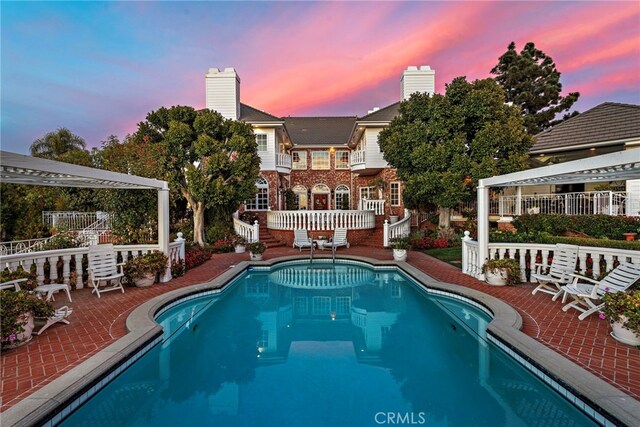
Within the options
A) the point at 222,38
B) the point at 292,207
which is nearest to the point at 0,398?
the point at 222,38

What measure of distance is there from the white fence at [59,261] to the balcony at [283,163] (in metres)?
12.3

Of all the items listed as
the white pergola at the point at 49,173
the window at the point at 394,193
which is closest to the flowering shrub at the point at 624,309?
the white pergola at the point at 49,173

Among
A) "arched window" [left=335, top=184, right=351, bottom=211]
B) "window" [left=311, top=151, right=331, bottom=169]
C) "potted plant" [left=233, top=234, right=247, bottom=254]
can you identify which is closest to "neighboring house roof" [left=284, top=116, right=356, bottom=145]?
"window" [left=311, top=151, right=331, bottom=169]

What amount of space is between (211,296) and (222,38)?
11.6 m

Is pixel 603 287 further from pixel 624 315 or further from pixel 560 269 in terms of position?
pixel 624 315

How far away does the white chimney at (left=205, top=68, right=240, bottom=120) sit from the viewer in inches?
826

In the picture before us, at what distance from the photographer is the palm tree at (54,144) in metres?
31.0

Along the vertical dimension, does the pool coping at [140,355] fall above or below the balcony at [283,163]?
below

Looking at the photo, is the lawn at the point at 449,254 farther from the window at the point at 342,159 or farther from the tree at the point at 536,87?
the tree at the point at 536,87

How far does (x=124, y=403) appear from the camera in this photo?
156 inches

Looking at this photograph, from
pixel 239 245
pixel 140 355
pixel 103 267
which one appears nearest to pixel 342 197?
pixel 239 245

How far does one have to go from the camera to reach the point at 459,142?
44.1 feet

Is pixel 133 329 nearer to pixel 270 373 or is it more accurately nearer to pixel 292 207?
pixel 270 373

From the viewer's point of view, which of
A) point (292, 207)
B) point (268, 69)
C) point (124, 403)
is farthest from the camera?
point (292, 207)
